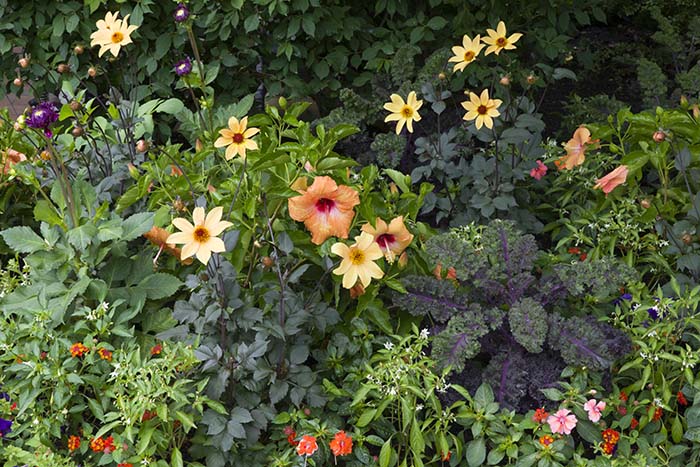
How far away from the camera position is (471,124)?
306cm

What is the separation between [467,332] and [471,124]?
110cm

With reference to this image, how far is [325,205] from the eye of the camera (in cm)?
216

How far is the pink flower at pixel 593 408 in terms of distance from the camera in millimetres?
2038

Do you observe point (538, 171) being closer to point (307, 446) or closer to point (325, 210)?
point (325, 210)

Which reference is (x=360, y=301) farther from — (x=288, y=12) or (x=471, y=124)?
(x=288, y=12)

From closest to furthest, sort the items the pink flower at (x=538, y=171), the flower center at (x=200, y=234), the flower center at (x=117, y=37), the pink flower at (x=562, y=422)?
the flower center at (x=200, y=234), the pink flower at (x=562, y=422), the flower center at (x=117, y=37), the pink flower at (x=538, y=171)

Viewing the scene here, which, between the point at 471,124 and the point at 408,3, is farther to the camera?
the point at 408,3

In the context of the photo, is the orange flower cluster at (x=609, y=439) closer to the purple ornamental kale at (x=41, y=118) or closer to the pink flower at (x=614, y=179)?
the pink flower at (x=614, y=179)

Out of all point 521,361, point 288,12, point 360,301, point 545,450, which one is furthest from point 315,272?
point 288,12

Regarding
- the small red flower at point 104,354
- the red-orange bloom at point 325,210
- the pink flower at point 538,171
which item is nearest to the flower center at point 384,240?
the red-orange bloom at point 325,210

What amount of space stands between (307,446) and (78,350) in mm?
625

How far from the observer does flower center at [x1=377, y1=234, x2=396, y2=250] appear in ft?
7.47

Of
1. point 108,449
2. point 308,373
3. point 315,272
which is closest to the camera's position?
point 108,449

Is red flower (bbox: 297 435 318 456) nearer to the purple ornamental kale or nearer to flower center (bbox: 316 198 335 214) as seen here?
flower center (bbox: 316 198 335 214)
